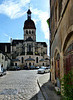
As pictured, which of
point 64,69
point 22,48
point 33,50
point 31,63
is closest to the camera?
point 64,69

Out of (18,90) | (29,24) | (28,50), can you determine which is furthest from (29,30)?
(18,90)

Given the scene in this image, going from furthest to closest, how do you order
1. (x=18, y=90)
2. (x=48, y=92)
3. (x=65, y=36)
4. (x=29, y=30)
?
1. (x=29, y=30)
2. (x=18, y=90)
3. (x=48, y=92)
4. (x=65, y=36)

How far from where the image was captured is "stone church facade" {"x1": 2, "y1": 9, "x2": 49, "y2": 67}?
55031 millimetres

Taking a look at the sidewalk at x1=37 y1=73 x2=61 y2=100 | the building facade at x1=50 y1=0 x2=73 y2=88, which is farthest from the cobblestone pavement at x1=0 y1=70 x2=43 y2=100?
the building facade at x1=50 y1=0 x2=73 y2=88

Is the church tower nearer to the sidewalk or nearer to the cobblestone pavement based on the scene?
the cobblestone pavement

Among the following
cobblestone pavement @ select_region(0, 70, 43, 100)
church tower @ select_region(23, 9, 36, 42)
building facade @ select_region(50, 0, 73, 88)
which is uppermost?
church tower @ select_region(23, 9, 36, 42)

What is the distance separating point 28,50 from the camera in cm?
5916

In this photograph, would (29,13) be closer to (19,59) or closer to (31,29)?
(31,29)

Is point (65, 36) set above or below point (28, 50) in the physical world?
below

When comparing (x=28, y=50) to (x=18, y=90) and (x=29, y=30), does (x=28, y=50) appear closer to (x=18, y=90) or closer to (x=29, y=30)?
(x=29, y=30)

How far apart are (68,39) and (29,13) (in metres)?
68.0

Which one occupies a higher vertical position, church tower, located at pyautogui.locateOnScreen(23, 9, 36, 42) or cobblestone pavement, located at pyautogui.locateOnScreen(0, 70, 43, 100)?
church tower, located at pyautogui.locateOnScreen(23, 9, 36, 42)

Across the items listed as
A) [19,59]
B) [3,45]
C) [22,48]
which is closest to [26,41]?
[22,48]

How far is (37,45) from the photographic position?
211ft
